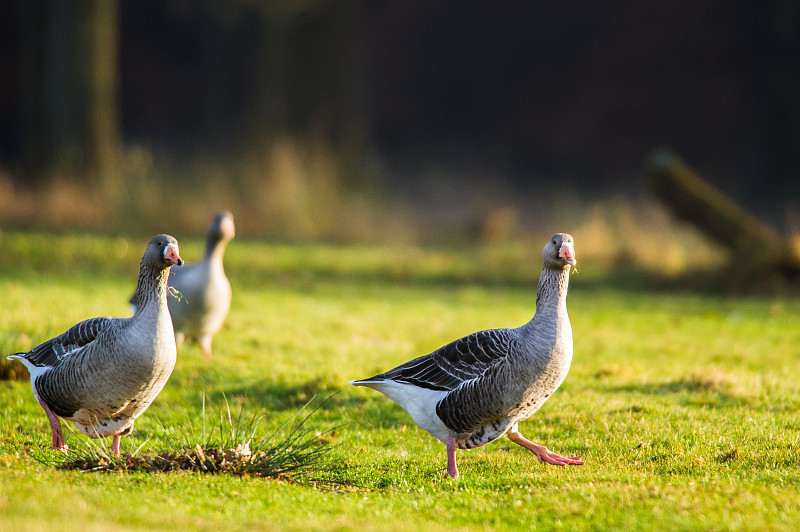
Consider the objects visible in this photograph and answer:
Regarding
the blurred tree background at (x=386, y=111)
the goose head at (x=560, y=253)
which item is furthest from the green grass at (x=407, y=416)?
the blurred tree background at (x=386, y=111)

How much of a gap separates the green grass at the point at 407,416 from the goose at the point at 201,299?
1.15 feet

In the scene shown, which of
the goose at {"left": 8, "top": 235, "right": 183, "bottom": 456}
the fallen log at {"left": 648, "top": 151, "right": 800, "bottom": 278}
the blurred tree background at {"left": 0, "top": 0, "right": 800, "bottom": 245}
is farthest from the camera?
the blurred tree background at {"left": 0, "top": 0, "right": 800, "bottom": 245}

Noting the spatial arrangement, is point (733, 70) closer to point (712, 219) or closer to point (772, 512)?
point (712, 219)

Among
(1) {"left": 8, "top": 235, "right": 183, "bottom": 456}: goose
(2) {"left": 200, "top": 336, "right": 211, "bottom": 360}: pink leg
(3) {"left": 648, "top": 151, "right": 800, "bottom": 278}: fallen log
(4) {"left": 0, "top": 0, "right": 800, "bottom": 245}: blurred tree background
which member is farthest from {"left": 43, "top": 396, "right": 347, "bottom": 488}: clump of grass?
(4) {"left": 0, "top": 0, "right": 800, "bottom": 245}: blurred tree background

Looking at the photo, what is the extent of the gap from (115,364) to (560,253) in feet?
10.2

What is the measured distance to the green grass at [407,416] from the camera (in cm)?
499

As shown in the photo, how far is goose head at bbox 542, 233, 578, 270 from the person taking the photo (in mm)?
5926

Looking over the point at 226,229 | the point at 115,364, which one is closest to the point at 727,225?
the point at 226,229

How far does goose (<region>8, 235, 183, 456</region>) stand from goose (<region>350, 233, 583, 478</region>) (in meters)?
1.58

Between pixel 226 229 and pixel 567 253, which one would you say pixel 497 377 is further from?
pixel 226 229

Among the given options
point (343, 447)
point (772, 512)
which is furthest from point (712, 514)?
point (343, 447)

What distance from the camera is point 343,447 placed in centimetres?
680

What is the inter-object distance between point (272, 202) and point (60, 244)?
215 inches

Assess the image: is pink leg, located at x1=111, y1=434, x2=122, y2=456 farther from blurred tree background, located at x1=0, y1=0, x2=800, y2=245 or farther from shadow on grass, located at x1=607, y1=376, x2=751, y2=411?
blurred tree background, located at x1=0, y1=0, x2=800, y2=245
